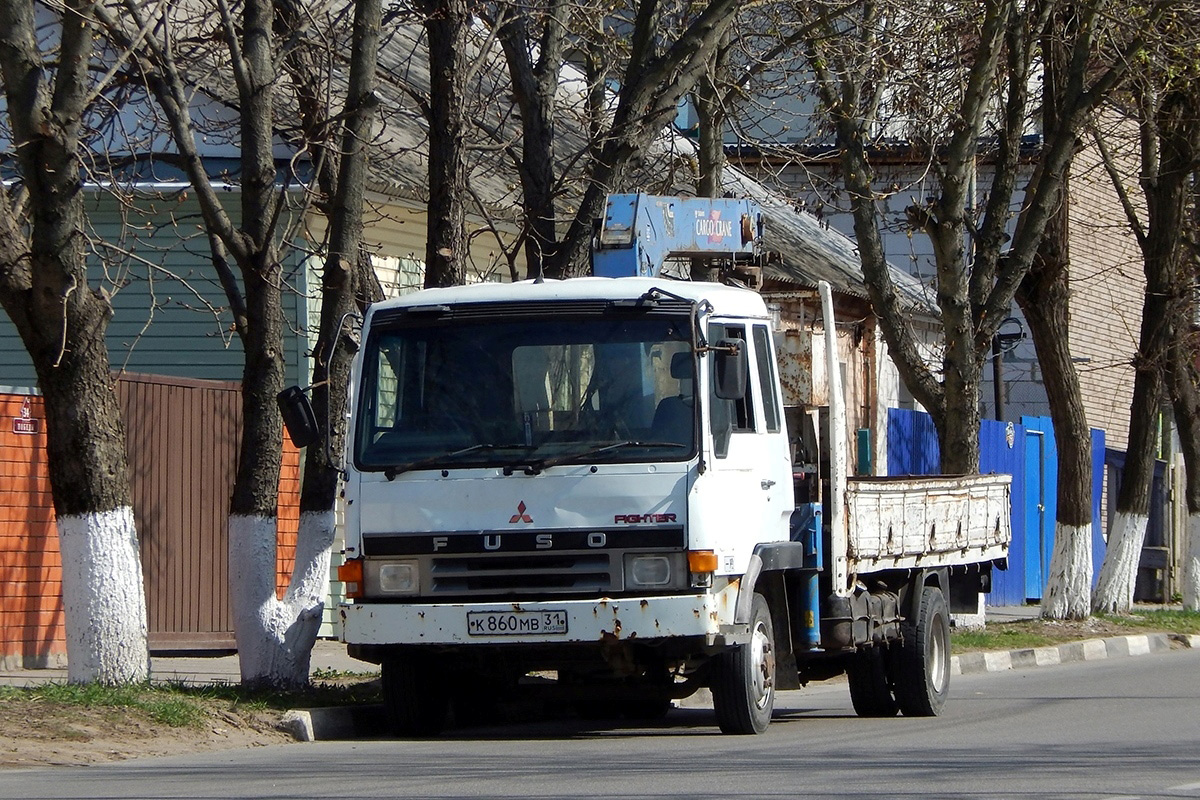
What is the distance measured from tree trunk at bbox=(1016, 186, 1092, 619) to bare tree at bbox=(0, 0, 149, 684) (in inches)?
456

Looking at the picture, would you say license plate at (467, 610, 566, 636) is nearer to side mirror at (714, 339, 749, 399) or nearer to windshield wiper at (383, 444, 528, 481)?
windshield wiper at (383, 444, 528, 481)

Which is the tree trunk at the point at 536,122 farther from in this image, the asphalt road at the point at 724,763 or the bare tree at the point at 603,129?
the asphalt road at the point at 724,763

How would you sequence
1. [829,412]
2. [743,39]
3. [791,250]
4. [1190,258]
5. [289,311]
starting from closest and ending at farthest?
1. [829,412]
2. [743,39]
3. [289,311]
4. [1190,258]
5. [791,250]

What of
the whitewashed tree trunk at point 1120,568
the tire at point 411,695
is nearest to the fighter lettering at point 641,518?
the tire at point 411,695

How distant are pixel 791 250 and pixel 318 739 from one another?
1640 cm

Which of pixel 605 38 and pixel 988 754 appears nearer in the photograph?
pixel 988 754

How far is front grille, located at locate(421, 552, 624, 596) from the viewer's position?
29.9 feet

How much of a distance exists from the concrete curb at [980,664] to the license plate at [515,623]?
129cm

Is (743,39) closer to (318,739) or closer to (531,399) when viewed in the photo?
(531,399)

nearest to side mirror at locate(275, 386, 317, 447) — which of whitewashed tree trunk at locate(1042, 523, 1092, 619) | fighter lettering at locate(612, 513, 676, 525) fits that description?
fighter lettering at locate(612, 513, 676, 525)

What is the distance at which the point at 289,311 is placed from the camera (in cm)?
1645

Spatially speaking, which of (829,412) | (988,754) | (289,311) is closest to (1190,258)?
(289,311)

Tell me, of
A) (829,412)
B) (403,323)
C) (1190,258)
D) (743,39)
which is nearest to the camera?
(403,323)

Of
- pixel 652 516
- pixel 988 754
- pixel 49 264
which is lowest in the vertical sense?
pixel 988 754
